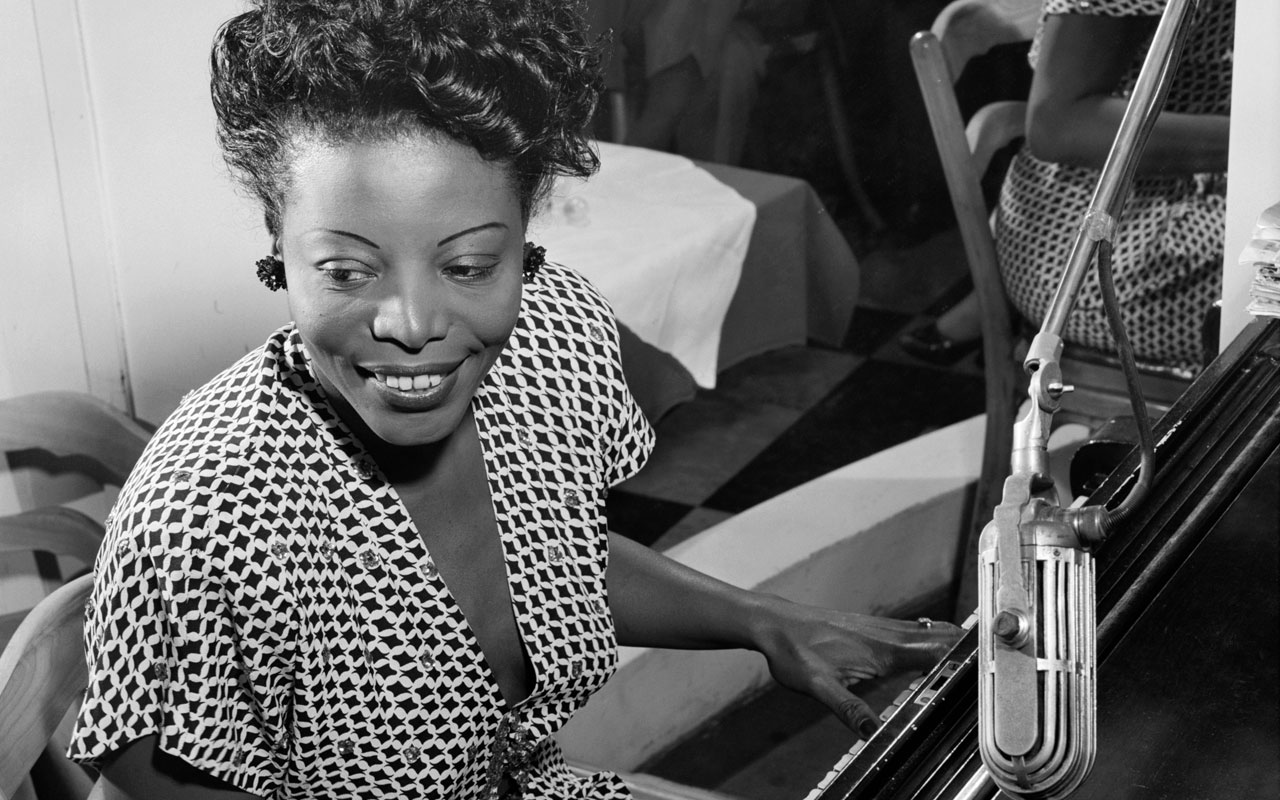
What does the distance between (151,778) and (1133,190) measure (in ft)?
6.00

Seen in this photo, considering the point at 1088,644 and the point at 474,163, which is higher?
the point at 474,163

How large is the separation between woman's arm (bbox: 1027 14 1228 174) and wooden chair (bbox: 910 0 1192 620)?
4cm

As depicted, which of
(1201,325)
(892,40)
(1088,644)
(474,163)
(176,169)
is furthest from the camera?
(1201,325)

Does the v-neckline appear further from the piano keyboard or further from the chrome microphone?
the chrome microphone

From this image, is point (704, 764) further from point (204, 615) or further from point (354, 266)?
point (354, 266)

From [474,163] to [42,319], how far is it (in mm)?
434

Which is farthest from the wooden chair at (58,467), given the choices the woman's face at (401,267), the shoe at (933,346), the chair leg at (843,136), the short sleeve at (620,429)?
the shoe at (933,346)

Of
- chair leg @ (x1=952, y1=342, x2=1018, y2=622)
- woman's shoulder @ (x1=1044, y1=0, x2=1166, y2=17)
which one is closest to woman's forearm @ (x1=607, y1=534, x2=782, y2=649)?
chair leg @ (x1=952, y1=342, x2=1018, y2=622)

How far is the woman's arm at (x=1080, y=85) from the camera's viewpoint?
2.08 meters

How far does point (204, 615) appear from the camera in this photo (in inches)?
41.5

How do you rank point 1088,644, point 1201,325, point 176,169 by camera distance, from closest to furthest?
point 1088,644
point 176,169
point 1201,325

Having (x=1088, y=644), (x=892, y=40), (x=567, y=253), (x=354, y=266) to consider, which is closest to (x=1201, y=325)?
(x=892, y=40)

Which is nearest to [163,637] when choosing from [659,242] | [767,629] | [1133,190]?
[767,629]

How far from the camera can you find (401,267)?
1002 millimetres
